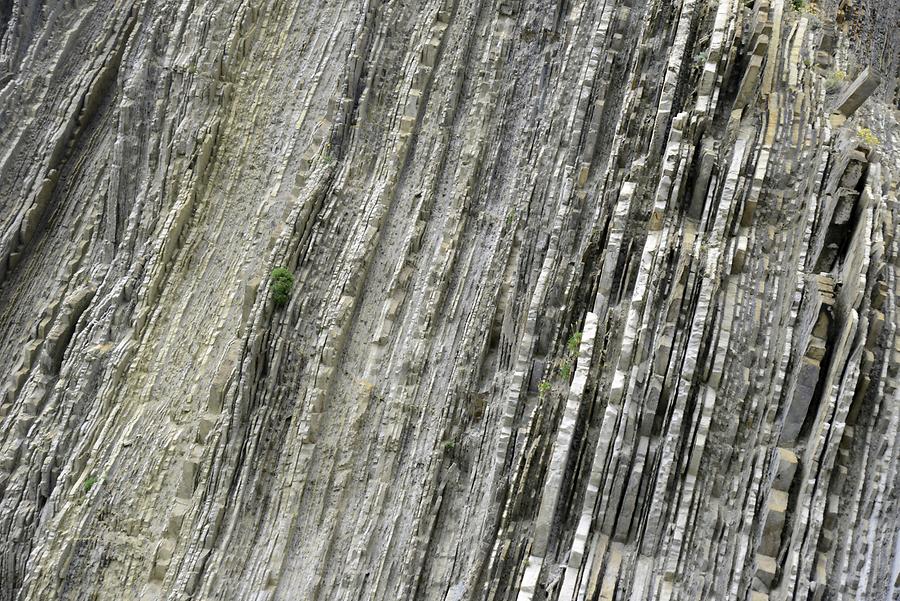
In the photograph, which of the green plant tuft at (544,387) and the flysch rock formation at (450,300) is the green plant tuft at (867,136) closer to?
the flysch rock formation at (450,300)

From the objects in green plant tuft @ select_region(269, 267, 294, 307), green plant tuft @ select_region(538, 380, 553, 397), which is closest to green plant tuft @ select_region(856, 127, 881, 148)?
green plant tuft @ select_region(538, 380, 553, 397)

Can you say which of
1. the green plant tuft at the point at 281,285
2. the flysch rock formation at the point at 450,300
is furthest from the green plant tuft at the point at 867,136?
the green plant tuft at the point at 281,285

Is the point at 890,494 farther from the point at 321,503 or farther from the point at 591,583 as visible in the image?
the point at 321,503

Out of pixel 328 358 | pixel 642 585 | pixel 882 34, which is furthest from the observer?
pixel 882 34

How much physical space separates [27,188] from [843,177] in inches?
747

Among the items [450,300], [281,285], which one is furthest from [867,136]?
[281,285]

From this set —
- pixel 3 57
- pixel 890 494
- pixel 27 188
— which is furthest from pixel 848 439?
pixel 3 57

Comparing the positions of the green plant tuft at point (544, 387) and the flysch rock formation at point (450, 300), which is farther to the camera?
A: the green plant tuft at point (544, 387)

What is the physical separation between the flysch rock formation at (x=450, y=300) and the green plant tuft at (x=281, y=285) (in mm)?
208

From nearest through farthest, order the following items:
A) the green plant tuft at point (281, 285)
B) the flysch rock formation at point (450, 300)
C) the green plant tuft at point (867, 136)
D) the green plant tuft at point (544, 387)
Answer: the flysch rock formation at point (450, 300) → the green plant tuft at point (867, 136) → the green plant tuft at point (544, 387) → the green plant tuft at point (281, 285)

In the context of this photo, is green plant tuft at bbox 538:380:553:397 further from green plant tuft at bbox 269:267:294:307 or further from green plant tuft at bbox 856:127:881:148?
green plant tuft at bbox 856:127:881:148

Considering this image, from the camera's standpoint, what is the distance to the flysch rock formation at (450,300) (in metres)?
11.9

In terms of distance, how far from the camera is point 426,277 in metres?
16.6

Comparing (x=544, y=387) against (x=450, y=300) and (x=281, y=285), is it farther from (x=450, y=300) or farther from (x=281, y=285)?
(x=281, y=285)
